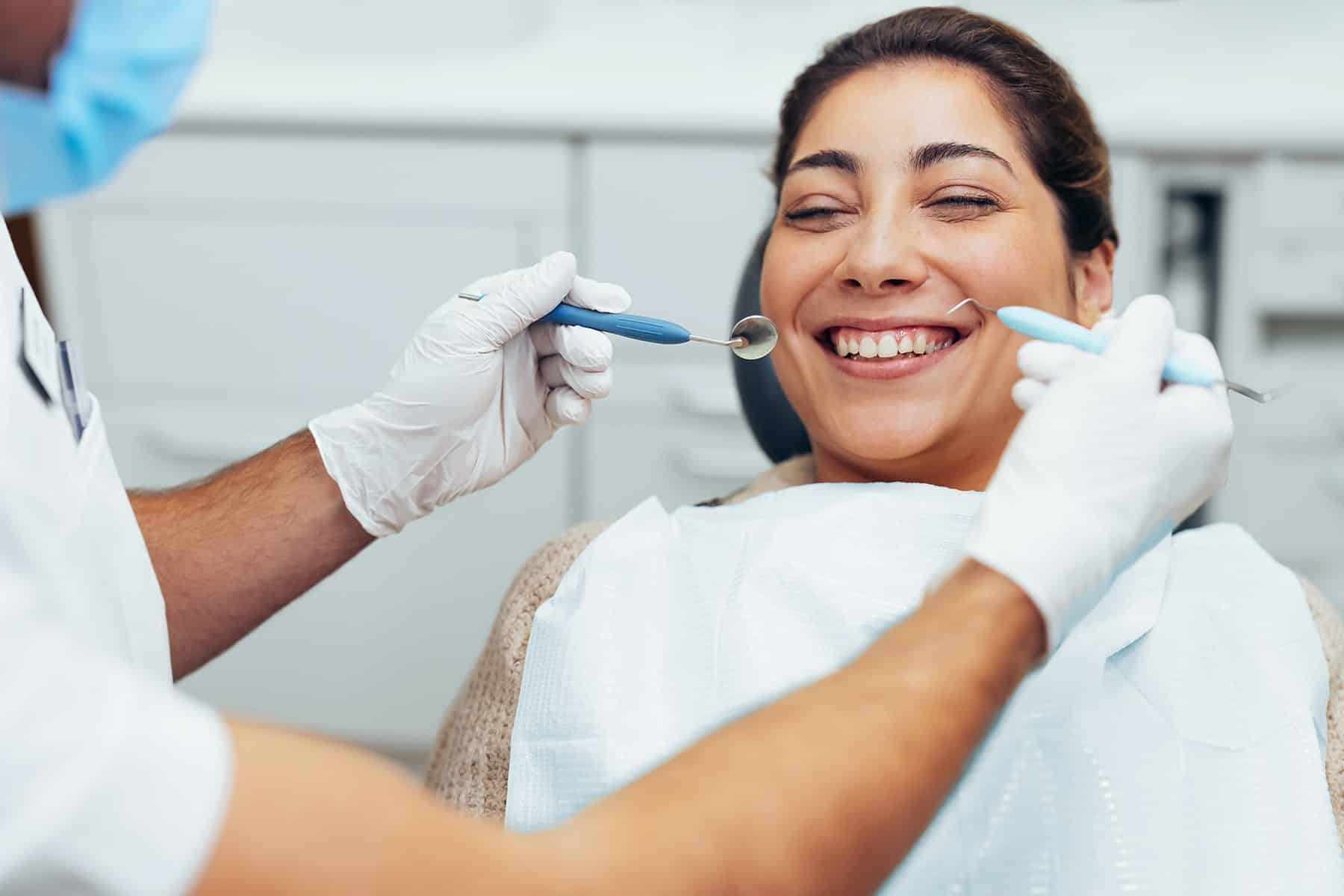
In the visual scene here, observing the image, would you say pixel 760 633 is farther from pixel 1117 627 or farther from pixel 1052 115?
pixel 1052 115

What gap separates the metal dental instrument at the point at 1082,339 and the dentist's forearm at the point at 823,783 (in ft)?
0.99

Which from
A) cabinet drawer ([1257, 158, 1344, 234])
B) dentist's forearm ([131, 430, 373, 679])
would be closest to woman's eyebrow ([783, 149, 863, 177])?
dentist's forearm ([131, 430, 373, 679])

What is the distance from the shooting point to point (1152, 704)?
0.96 m

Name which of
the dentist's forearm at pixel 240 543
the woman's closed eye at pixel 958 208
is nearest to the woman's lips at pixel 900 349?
the woman's closed eye at pixel 958 208

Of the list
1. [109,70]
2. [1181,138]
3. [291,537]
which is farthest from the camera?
[1181,138]

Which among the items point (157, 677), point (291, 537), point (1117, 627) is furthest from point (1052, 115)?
point (157, 677)

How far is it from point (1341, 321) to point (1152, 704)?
1.36 m

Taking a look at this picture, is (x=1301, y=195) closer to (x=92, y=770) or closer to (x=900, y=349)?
(x=900, y=349)

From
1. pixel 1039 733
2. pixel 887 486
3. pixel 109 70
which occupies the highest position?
pixel 109 70

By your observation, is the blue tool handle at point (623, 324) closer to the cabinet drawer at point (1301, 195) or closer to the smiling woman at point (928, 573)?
the smiling woman at point (928, 573)

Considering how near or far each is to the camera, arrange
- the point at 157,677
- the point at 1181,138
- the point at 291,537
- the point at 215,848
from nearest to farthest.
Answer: the point at 215,848
the point at 157,677
the point at 291,537
the point at 1181,138

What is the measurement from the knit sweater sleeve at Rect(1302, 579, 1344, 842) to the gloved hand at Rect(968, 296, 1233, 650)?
0.26 m

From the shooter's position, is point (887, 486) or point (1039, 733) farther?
point (887, 486)

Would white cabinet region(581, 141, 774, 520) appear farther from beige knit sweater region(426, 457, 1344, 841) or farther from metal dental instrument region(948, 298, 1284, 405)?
metal dental instrument region(948, 298, 1284, 405)
